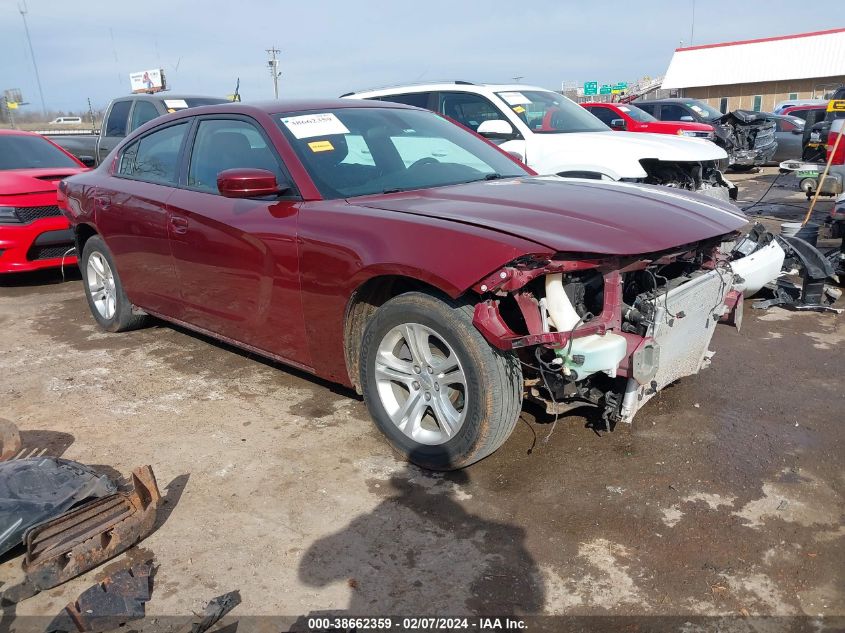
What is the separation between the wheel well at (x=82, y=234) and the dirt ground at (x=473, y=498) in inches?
50.7

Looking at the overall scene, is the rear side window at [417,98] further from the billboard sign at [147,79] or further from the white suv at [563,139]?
the billboard sign at [147,79]

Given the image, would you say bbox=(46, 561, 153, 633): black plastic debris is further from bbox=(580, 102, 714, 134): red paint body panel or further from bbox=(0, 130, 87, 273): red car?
bbox=(580, 102, 714, 134): red paint body panel

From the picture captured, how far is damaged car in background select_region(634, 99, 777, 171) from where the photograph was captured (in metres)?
15.6

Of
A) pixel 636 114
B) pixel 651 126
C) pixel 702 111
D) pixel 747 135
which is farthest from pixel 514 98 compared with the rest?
pixel 747 135

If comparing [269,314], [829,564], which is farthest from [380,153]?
[829,564]

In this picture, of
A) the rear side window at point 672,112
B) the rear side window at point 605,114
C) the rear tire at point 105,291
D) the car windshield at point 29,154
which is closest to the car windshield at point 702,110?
the rear side window at point 672,112

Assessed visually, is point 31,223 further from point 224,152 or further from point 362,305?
point 362,305

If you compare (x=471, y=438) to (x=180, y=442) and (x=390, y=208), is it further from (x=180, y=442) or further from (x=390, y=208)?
(x=180, y=442)

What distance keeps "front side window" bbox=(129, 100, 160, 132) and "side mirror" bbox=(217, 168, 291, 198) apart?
287 inches

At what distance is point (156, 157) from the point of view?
461cm

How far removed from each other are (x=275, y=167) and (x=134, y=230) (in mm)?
1478

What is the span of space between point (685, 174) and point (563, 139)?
156 centimetres

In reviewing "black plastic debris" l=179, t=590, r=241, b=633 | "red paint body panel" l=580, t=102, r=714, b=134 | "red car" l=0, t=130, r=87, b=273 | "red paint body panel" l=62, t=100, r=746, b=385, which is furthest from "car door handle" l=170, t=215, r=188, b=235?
"red paint body panel" l=580, t=102, r=714, b=134

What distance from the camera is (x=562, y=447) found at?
3416 mm
